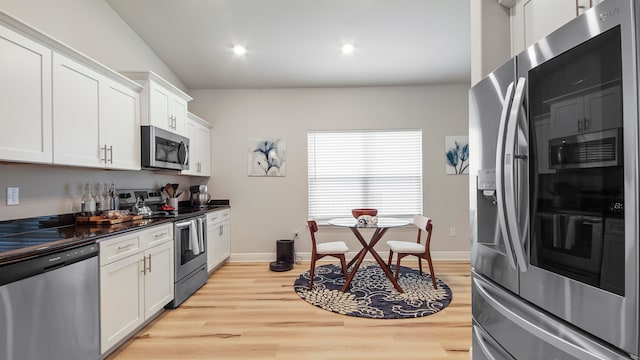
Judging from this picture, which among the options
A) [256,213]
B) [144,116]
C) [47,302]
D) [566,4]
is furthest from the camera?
[256,213]

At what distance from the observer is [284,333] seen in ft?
8.31

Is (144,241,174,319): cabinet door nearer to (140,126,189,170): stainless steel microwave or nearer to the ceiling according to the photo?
(140,126,189,170): stainless steel microwave

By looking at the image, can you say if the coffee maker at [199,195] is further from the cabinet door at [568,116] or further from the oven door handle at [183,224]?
the cabinet door at [568,116]

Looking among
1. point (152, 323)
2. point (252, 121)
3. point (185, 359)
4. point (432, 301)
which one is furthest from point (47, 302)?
point (252, 121)

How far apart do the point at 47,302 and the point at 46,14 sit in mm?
2134

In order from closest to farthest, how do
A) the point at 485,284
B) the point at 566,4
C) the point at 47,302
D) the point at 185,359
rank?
the point at 566,4, the point at 485,284, the point at 47,302, the point at 185,359

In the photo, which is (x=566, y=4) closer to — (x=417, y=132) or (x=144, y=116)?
(x=144, y=116)

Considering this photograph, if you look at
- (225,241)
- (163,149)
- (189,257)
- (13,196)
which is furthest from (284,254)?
(13,196)

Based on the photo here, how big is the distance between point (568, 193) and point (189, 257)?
130 inches

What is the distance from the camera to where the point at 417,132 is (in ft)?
16.0

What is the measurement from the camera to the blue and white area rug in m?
2.91

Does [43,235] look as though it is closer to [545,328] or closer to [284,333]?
[284,333]

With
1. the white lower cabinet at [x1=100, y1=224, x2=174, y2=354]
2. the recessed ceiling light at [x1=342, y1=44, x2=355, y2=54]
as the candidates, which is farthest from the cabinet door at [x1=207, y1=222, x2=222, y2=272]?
the recessed ceiling light at [x1=342, y1=44, x2=355, y2=54]

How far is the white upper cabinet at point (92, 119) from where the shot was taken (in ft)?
6.77
